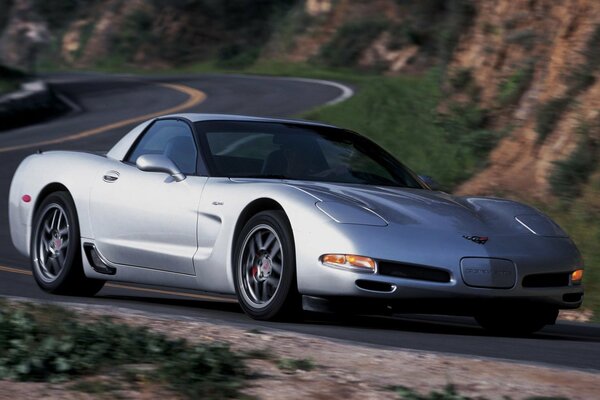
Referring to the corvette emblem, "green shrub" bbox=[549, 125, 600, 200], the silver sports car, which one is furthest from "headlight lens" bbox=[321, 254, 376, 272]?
"green shrub" bbox=[549, 125, 600, 200]

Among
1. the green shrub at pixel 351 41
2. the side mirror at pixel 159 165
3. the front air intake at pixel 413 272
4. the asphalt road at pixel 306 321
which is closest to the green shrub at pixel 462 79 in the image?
the asphalt road at pixel 306 321

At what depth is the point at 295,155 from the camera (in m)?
8.52

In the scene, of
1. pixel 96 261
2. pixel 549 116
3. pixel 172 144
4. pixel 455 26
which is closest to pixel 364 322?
pixel 172 144

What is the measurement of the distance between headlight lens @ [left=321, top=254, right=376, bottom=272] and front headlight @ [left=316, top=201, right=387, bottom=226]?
0.71ft

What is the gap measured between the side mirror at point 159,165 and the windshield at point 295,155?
0.74 feet

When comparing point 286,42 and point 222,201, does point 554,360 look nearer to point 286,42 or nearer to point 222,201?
point 222,201

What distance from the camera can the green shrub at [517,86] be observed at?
17.3m

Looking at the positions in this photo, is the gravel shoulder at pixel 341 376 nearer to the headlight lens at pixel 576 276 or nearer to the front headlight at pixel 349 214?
the front headlight at pixel 349 214

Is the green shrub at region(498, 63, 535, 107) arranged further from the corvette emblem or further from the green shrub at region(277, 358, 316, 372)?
the green shrub at region(277, 358, 316, 372)

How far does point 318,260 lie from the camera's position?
23.7 ft

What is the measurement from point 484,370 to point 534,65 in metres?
12.3

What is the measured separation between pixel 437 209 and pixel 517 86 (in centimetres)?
1003

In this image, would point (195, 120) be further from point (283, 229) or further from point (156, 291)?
point (156, 291)

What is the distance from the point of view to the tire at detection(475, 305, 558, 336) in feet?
26.4
